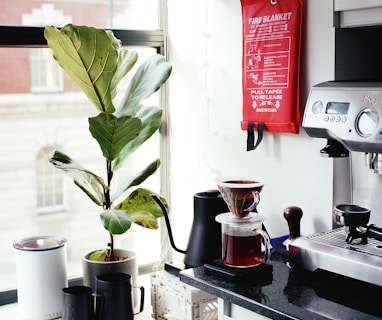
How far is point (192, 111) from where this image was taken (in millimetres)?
2764

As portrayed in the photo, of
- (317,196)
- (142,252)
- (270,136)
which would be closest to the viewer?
(317,196)

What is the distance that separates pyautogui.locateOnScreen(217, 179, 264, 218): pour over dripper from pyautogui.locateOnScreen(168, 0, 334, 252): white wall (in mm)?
333

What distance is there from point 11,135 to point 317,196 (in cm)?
120

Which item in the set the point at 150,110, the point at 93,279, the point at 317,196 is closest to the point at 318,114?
the point at 317,196

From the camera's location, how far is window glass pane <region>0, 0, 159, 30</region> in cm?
255

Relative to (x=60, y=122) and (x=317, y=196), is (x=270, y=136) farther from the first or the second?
(x=60, y=122)

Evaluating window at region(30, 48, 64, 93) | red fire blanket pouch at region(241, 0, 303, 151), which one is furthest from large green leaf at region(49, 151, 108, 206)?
red fire blanket pouch at region(241, 0, 303, 151)

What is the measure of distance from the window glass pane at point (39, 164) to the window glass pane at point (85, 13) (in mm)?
133

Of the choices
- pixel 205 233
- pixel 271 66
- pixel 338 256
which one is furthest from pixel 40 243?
pixel 338 256

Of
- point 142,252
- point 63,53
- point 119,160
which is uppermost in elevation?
point 63,53

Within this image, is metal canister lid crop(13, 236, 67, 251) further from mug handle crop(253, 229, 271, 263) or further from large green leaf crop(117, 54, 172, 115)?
mug handle crop(253, 229, 271, 263)

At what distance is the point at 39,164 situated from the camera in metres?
2.70

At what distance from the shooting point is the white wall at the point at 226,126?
2.18 meters

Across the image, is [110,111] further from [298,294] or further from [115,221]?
[298,294]
